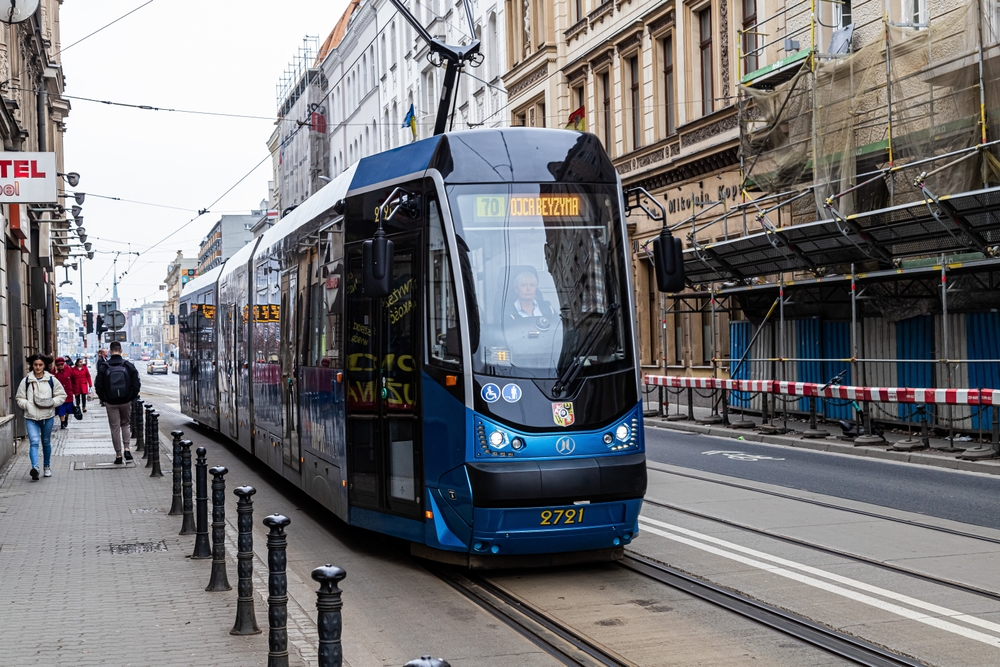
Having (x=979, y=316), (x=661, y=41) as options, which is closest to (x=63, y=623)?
(x=979, y=316)

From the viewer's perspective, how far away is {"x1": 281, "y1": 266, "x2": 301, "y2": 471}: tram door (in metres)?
12.2

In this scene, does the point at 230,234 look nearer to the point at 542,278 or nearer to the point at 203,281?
the point at 203,281

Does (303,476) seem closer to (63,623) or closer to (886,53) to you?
(63,623)

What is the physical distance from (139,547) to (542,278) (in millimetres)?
4377

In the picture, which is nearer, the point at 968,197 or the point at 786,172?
the point at 968,197

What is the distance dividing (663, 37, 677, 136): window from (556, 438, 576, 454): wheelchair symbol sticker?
25242mm

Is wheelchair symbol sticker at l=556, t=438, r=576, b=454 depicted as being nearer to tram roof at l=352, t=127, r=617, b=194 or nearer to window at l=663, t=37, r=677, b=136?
tram roof at l=352, t=127, r=617, b=194

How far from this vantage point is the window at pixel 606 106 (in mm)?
36844

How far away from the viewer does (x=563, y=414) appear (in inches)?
327

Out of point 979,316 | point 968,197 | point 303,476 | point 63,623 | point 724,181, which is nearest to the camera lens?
point 63,623

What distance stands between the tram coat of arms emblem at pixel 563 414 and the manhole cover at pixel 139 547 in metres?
3.85

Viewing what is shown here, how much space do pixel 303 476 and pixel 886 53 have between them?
14.4 m

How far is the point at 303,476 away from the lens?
11766 mm

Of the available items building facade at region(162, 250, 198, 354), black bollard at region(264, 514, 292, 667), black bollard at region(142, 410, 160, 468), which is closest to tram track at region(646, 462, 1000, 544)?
black bollard at region(264, 514, 292, 667)
